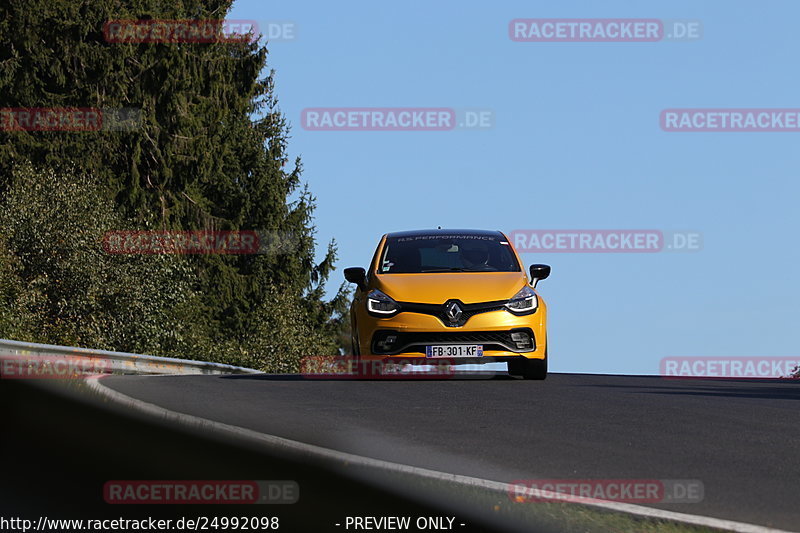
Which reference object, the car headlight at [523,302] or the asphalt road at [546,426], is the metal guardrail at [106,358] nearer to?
the asphalt road at [546,426]

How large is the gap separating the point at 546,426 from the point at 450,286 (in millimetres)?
5491

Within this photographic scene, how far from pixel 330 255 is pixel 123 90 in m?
16.7

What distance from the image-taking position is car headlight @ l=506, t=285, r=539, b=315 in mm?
15258

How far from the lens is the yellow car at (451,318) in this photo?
15.1 m

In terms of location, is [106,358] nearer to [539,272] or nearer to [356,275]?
[356,275]

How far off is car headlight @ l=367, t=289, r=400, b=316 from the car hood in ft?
0.22

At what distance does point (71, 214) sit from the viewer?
34312mm

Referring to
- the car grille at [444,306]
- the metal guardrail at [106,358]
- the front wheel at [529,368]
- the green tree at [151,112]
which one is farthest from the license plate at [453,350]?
the green tree at [151,112]

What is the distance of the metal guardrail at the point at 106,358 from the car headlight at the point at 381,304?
3.73m

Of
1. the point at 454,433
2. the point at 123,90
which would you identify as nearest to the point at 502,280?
the point at 454,433

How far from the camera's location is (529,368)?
1584 cm

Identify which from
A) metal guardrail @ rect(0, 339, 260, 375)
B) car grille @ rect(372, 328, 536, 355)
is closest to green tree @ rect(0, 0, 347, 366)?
metal guardrail @ rect(0, 339, 260, 375)

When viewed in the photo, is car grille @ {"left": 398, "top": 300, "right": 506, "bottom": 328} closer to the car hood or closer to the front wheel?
the car hood

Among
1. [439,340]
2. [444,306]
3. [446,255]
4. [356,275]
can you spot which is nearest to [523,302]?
[444,306]
